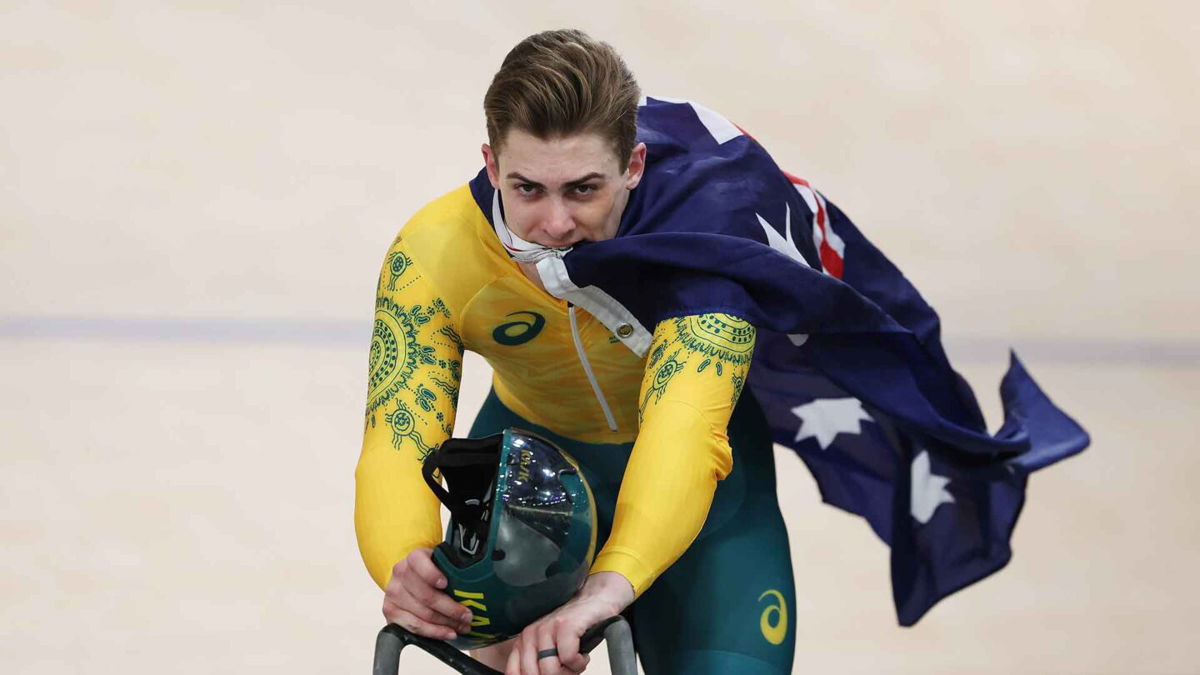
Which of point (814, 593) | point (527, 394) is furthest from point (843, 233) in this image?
point (814, 593)

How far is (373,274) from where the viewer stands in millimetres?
5930

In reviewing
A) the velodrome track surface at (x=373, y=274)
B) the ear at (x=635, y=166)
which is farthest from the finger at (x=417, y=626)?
the velodrome track surface at (x=373, y=274)

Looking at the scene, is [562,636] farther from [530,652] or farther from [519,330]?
[519,330]

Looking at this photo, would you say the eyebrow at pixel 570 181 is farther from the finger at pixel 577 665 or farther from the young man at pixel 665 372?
the finger at pixel 577 665

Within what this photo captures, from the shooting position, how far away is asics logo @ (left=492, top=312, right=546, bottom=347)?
8.29 ft

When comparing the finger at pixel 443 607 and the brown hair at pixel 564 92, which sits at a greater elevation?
the brown hair at pixel 564 92

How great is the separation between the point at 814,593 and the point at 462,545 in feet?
7.51

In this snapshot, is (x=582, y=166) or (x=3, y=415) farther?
(x=3, y=415)

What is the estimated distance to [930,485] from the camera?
2971mm

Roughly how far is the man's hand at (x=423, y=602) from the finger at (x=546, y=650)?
0.11 meters

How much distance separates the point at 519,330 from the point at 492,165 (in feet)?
1.03

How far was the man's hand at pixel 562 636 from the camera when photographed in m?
1.92

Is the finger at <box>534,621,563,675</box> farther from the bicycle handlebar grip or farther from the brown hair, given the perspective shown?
the brown hair

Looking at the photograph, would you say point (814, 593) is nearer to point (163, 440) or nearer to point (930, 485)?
point (930, 485)
